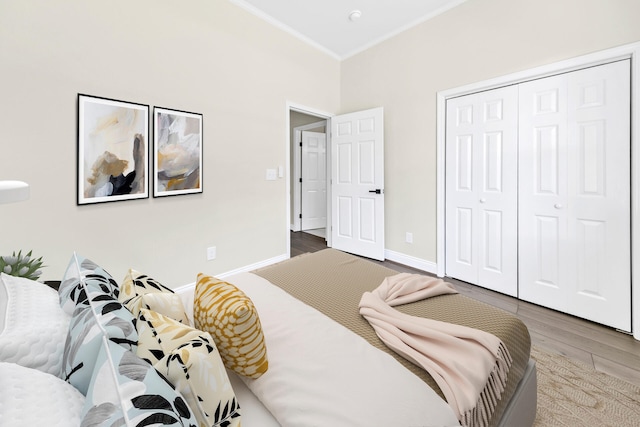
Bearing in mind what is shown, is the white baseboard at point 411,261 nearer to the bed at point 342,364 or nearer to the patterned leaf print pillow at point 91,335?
the bed at point 342,364

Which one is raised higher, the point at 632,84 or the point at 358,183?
the point at 632,84

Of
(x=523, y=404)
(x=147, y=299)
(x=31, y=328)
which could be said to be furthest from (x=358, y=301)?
(x=31, y=328)

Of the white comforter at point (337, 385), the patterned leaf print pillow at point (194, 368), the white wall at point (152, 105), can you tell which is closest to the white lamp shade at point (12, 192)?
the patterned leaf print pillow at point (194, 368)

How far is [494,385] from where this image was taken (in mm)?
956

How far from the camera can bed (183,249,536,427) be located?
2.42ft

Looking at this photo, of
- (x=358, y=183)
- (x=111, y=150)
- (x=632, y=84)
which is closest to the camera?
(x=632, y=84)

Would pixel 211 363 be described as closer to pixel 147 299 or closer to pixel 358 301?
pixel 147 299

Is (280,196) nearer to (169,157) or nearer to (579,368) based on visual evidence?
(169,157)

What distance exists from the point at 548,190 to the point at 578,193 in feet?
0.65

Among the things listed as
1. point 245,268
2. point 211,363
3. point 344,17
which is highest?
point 344,17

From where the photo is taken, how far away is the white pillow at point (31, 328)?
624 millimetres

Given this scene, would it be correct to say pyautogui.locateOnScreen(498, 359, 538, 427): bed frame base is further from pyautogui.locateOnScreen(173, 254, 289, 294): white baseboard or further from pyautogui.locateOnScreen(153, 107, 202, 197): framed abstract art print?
pyautogui.locateOnScreen(153, 107, 202, 197): framed abstract art print

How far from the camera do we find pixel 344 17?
3170 mm

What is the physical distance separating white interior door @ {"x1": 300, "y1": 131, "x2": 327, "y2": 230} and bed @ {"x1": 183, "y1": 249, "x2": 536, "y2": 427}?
4096 millimetres
